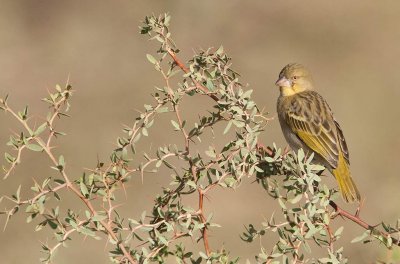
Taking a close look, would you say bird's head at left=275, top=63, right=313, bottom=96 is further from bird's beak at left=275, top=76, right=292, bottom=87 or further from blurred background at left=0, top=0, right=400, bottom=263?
blurred background at left=0, top=0, right=400, bottom=263

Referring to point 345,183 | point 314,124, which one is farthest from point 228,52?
point 345,183

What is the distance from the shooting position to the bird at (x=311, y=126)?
5.67 meters

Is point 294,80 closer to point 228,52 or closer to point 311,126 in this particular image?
point 311,126

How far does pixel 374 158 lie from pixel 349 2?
5.26m

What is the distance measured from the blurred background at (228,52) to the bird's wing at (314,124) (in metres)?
2.19

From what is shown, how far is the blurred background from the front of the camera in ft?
32.1

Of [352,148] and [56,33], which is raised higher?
[56,33]

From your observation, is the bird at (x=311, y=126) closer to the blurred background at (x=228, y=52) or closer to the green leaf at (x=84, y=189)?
the blurred background at (x=228, y=52)

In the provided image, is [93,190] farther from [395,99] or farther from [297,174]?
[395,99]

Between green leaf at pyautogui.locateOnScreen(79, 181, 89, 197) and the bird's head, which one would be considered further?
the bird's head

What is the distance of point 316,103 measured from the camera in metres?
6.55

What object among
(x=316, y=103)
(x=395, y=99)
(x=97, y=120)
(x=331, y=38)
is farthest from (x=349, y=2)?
(x=316, y=103)

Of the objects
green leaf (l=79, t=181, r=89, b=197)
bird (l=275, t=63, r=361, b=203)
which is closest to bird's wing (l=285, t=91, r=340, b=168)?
bird (l=275, t=63, r=361, b=203)

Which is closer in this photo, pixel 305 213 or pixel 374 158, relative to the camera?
pixel 305 213
